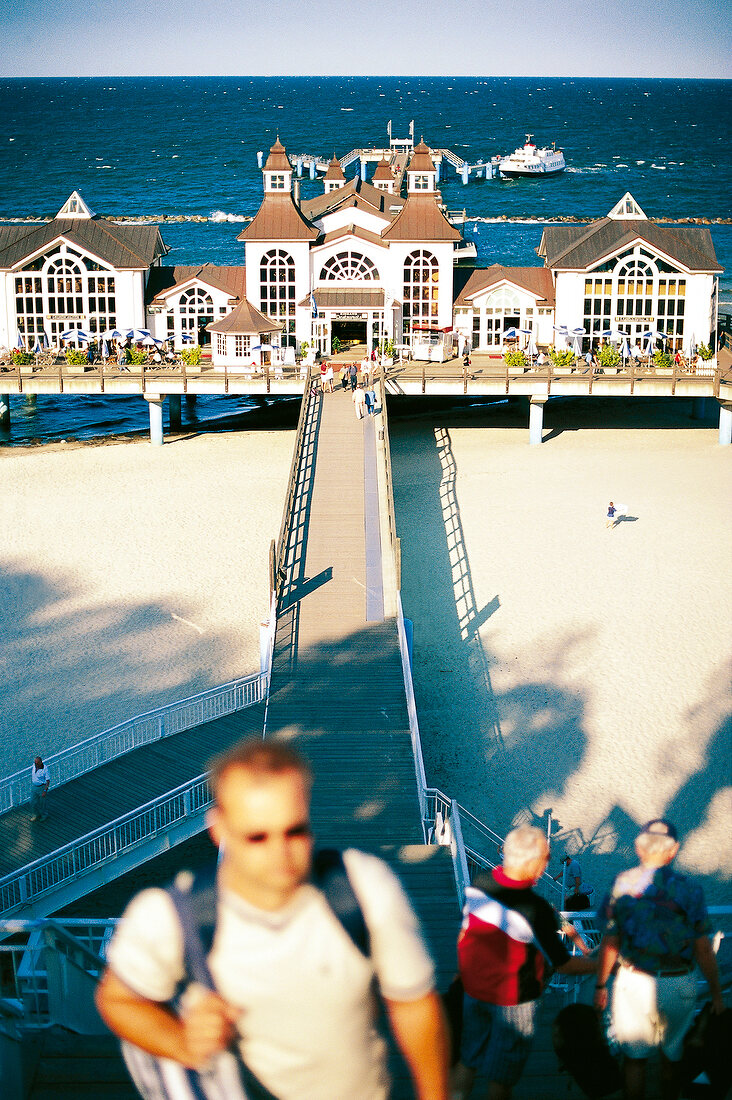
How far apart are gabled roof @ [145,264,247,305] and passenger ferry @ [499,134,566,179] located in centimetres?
9397

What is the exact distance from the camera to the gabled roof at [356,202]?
38.6m

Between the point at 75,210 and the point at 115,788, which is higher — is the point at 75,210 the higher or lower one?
the higher one

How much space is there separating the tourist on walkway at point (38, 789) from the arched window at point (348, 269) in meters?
25.2

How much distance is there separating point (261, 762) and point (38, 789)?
12731 millimetres

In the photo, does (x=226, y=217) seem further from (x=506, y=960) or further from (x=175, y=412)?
(x=506, y=960)

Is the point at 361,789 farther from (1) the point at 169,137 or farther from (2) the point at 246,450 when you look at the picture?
(1) the point at 169,137

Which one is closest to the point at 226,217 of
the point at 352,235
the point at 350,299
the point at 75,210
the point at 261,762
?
the point at 75,210

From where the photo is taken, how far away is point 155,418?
3456cm

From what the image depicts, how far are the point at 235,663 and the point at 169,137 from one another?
155 metres

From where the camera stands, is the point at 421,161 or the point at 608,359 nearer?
the point at 608,359

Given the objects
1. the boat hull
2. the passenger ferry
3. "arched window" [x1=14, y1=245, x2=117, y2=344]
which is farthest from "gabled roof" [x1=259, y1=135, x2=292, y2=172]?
the boat hull

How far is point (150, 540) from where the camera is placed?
26.0 meters

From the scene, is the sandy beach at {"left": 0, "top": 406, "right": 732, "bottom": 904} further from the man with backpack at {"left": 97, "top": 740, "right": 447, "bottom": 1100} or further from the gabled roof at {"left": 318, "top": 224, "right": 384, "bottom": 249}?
the man with backpack at {"left": 97, "top": 740, "right": 447, "bottom": 1100}

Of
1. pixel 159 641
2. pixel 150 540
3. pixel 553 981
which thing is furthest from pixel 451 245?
pixel 553 981
